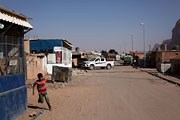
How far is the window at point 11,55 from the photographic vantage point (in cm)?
648

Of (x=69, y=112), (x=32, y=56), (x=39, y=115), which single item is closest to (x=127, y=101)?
(x=69, y=112)

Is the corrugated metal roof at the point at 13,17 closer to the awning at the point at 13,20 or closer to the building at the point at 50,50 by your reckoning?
the awning at the point at 13,20

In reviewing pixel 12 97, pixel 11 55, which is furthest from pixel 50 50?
pixel 12 97

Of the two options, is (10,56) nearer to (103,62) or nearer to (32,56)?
(32,56)

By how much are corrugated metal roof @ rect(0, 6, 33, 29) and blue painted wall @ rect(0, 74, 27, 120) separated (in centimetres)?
187

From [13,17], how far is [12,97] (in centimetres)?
276

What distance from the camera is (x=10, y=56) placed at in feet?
23.2

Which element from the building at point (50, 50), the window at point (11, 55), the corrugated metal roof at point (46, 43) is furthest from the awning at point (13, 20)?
the corrugated metal roof at point (46, 43)

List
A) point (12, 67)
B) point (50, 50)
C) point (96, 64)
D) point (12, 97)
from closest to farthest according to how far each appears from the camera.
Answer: point (12, 97), point (12, 67), point (50, 50), point (96, 64)

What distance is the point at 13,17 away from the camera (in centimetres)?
702

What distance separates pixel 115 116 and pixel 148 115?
1142 mm

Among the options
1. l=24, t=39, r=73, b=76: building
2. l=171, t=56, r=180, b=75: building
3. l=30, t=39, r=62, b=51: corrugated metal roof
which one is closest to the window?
l=24, t=39, r=73, b=76: building

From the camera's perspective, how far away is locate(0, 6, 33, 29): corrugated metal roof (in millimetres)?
6473

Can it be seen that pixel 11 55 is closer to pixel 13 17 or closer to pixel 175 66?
pixel 13 17
